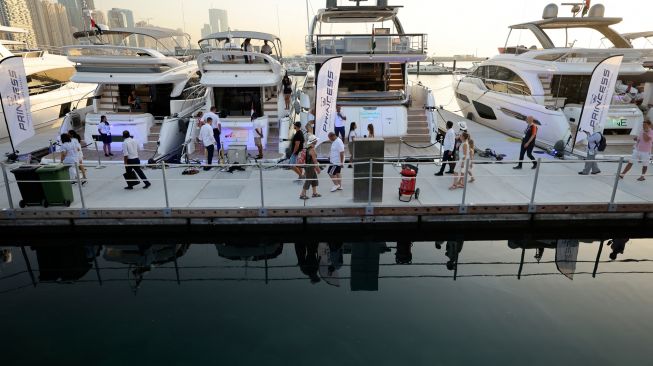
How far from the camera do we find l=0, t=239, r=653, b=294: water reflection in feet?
25.5

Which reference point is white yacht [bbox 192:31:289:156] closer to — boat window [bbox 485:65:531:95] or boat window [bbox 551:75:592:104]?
boat window [bbox 485:65:531:95]

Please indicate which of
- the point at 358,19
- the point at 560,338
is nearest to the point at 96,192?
the point at 560,338

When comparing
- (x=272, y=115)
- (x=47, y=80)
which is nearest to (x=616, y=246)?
(x=272, y=115)

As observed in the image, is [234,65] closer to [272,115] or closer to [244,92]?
[244,92]

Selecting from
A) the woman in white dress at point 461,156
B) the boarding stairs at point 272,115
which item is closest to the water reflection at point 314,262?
the woman in white dress at point 461,156

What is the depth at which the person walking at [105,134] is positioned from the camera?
43.9 ft

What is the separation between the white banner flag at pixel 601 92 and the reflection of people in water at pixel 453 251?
6732mm

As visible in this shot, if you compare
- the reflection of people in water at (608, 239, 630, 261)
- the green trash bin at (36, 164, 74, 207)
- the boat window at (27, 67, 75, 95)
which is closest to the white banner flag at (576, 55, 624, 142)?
the reflection of people in water at (608, 239, 630, 261)

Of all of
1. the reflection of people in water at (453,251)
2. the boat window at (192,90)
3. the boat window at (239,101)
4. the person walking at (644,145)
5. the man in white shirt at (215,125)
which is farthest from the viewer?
the boat window at (192,90)

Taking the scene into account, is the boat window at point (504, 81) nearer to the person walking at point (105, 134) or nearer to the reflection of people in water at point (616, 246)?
the reflection of people in water at point (616, 246)

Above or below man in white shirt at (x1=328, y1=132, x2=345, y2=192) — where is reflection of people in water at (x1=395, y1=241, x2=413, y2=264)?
below

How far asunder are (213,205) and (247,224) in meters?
0.91

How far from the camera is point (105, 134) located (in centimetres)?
1347

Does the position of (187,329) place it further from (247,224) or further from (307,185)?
(307,185)
